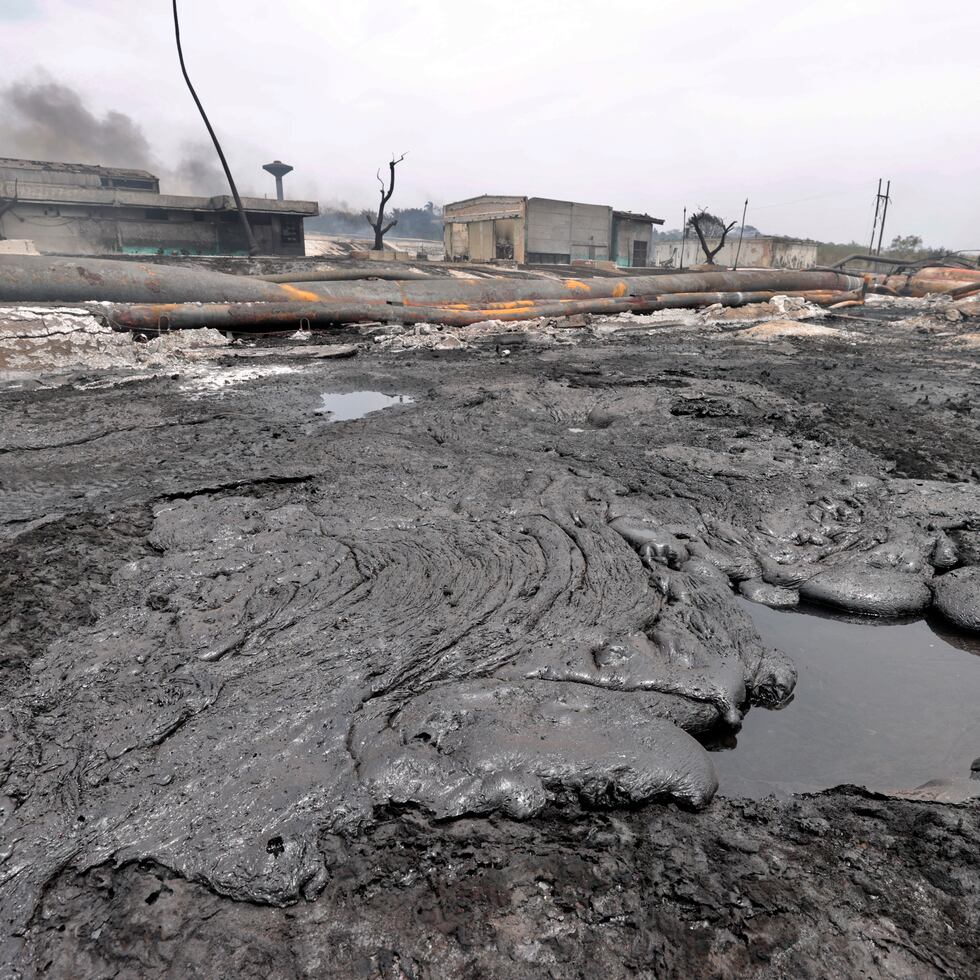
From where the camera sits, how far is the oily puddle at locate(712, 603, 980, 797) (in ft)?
5.87

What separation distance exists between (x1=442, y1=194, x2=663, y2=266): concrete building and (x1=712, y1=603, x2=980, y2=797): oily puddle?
27.4m

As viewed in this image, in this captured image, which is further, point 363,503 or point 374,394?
point 374,394

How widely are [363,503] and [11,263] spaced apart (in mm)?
7096

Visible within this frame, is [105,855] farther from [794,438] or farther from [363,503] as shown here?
[794,438]

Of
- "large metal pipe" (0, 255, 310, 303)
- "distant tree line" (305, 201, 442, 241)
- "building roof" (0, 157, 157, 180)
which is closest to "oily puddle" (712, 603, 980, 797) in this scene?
"large metal pipe" (0, 255, 310, 303)

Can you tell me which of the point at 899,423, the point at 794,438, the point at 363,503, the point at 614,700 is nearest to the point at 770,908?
the point at 614,700

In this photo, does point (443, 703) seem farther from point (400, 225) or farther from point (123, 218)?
point (400, 225)

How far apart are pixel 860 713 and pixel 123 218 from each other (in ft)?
83.4

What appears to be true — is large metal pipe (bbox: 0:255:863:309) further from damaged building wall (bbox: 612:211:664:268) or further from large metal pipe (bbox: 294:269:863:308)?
damaged building wall (bbox: 612:211:664:268)

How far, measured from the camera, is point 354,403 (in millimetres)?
5309

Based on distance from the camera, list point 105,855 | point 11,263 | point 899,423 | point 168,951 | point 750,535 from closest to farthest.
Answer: point 168,951, point 105,855, point 750,535, point 899,423, point 11,263

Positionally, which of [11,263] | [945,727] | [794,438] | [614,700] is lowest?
[945,727]

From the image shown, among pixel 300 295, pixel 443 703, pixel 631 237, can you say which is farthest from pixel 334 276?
pixel 631 237

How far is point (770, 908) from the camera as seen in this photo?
125 centimetres
